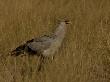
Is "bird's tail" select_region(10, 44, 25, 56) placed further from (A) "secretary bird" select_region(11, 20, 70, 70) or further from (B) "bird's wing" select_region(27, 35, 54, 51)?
(B) "bird's wing" select_region(27, 35, 54, 51)

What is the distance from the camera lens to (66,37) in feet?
25.6

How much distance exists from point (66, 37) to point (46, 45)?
1.09 meters

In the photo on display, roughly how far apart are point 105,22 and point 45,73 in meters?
2.66

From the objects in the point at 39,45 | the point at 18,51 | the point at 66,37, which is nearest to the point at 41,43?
the point at 39,45

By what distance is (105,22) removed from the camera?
28.6 feet

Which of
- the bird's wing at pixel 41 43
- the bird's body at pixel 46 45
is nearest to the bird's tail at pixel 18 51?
the bird's body at pixel 46 45

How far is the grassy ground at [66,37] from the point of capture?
254 inches

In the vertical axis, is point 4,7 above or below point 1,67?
above

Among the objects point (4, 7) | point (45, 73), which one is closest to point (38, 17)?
point (4, 7)

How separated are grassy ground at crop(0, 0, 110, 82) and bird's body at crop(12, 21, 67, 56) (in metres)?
0.12

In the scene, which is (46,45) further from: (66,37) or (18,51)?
(66,37)

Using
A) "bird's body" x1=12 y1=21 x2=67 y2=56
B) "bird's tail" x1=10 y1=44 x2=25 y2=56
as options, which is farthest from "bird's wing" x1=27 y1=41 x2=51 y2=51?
"bird's tail" x1=10 y1=44 x2=25 y2=56

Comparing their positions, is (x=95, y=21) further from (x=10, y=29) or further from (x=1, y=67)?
(x=1, y=67)

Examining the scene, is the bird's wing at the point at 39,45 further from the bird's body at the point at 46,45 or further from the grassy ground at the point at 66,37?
the grassy ground at the point at 66,37
